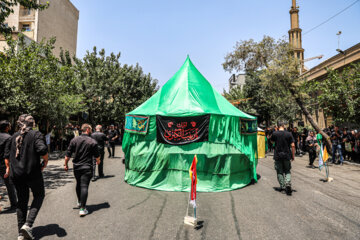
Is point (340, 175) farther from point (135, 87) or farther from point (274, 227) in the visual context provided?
point (135, 87)

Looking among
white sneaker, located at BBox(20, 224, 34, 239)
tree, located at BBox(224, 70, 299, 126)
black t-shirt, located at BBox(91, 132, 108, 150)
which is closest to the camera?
white sneaker, located at BBox(20, 224, 34, 239)

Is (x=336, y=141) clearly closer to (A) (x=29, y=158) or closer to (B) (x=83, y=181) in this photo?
(B) (x=83, y=181)

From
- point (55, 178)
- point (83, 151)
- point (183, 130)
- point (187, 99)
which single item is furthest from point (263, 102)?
point (83, 151)

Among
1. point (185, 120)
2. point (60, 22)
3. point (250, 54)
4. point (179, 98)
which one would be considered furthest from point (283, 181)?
point (60, 22)

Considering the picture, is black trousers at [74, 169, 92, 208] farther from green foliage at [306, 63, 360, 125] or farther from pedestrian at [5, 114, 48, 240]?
green foliage at [306, 63, 360, 125]

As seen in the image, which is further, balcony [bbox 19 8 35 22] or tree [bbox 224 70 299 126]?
balcony [bbox 19 8 35 22]

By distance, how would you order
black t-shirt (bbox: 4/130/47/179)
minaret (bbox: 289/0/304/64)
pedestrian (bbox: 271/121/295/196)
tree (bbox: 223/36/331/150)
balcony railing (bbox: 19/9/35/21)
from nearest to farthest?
black t-shirt (bbox: 4/130/47/179) → pedestrian (bbox: 271/121/295/196) → tree (bbox: 223/36/331/150) → balcony railing (bbox: 19/9/35/21) → minaret (bbox: 289/0/304/64)

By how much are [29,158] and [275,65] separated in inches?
704

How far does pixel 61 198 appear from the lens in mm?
6090

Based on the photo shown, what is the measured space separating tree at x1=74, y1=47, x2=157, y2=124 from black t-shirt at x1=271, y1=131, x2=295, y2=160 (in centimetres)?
1742

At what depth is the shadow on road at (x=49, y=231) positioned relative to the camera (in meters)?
3.93

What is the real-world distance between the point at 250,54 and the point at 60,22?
2352cm

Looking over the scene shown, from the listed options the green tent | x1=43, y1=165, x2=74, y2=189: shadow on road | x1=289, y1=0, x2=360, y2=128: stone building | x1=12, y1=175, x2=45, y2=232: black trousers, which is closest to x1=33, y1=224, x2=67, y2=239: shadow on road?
x1=12, y1=175, x2=45, y2=232: black trousers

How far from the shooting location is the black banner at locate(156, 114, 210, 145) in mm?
7004
